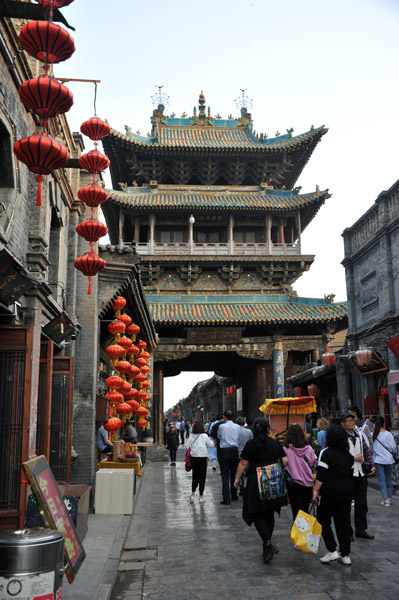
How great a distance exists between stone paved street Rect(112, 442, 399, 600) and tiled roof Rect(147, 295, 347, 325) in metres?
13.5

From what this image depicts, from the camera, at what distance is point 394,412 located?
14.6 metres

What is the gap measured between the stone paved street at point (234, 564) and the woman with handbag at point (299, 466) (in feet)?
1.94

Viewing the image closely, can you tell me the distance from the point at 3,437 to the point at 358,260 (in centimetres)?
1516

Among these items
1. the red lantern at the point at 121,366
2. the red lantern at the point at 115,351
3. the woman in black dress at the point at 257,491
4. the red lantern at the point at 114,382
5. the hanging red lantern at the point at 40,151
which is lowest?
the woman in black dress at the point at 257,491

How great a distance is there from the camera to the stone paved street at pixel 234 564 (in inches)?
182

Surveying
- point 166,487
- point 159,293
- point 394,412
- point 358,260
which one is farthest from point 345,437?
point 159,293

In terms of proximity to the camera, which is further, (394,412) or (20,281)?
(394,412)

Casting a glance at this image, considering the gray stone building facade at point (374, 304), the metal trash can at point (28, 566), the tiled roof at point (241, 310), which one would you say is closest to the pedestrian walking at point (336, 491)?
the metal trash can at point (28, 566)

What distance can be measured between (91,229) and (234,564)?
4894mm

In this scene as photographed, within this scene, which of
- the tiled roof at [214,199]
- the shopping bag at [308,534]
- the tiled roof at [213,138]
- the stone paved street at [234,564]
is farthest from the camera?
the tiled roof at [213,138]

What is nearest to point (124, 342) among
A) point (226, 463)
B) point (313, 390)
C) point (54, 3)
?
point (226, 463)

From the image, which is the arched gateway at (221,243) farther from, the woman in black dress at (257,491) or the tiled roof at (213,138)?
the woman in black dress at (257,491)

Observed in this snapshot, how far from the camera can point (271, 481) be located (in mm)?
5562

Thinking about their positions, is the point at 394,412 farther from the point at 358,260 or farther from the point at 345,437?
the point at 345,437
